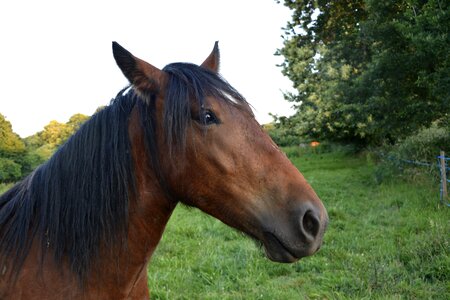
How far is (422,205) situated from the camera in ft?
26.4

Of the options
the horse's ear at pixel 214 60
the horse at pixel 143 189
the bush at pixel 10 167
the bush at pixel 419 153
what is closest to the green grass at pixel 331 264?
the horse's ear at pixel 214 60

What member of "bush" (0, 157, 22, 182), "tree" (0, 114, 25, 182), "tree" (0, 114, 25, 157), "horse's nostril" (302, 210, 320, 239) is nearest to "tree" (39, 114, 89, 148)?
"horse's nostril" (302, 210, 320, 239)

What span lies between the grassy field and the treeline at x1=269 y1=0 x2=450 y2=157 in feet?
10.5

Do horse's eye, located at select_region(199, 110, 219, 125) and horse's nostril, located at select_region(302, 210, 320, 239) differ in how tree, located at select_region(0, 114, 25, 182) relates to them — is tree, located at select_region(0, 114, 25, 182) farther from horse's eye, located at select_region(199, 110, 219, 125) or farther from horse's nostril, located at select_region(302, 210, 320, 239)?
horse's nostril, located at select_region(302, 210, 320, 239)

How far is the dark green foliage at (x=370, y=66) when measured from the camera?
8.40 m

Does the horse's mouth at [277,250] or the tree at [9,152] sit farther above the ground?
the tree at [9,152]

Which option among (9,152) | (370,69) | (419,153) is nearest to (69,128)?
(370,69)

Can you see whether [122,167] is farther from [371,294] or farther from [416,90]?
[416,90]

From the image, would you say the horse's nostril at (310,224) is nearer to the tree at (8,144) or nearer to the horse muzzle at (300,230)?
the horse muzzle at (300,230)

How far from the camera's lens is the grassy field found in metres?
4.25

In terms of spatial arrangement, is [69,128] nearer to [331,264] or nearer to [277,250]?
[277,250]

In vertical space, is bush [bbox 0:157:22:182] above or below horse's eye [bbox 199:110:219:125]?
above

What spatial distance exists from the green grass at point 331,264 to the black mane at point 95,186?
2376 mm

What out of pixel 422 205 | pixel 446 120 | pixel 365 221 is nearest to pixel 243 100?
pixel 365 221
